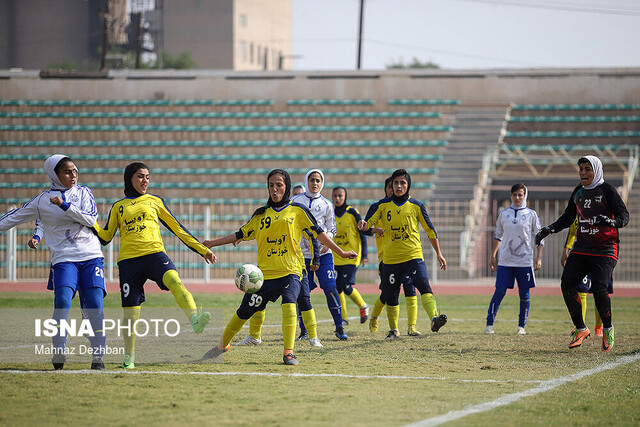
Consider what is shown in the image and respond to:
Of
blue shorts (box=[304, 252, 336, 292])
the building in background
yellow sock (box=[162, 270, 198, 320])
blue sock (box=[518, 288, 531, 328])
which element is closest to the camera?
yellow sock (box=[162, 270, 198, 320])

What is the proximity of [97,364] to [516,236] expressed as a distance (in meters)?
6.79

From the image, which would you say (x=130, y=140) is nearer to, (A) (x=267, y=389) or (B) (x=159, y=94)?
(B) (x=159, y=94)

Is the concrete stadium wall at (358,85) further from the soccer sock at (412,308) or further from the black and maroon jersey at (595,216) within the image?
the black and maroon jersey at (595,216)

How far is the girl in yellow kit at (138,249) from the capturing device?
28.5 feet

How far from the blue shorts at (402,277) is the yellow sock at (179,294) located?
376cm

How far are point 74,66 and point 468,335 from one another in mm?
64310

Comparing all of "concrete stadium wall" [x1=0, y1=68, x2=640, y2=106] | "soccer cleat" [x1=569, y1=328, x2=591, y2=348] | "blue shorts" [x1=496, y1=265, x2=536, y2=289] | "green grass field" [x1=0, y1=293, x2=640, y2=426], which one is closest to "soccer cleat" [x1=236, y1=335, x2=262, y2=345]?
"green grass field" [x1=0, y1=293, x2=640, y2=426]

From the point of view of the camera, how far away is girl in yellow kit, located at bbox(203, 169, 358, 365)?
8.93m

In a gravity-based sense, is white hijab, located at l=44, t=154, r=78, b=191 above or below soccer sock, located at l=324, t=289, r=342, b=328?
above

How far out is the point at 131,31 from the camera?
70562 millimetres

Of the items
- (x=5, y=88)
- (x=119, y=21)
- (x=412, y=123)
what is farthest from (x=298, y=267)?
(x=119, y=21)

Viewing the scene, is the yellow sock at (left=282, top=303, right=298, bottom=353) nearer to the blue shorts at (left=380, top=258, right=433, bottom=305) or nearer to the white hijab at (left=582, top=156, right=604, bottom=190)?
the blue shorts at (left=380, top=258, right=433, bottom=305)

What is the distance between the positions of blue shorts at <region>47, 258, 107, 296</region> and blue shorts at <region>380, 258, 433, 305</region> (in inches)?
168

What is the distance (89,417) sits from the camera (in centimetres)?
612
